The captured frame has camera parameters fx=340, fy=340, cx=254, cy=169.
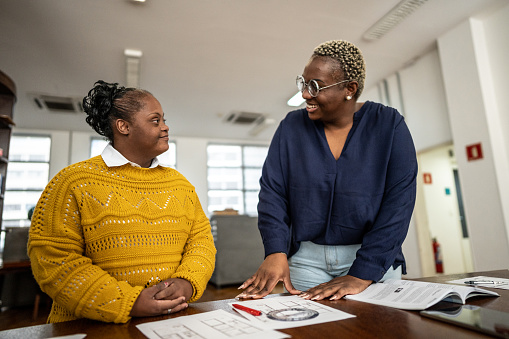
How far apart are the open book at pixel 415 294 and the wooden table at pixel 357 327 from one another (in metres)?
0.02

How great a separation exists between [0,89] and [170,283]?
433cm

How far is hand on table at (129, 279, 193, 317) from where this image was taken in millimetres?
777

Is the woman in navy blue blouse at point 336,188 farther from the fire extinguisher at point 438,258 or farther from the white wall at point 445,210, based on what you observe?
the fire extinguisher at point 438,258

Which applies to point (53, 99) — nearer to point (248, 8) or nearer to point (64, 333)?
point (248, 8)

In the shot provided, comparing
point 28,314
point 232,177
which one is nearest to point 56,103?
point 28,314

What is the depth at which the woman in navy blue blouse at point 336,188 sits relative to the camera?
39.5 inches

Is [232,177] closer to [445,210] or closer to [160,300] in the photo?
[445,210]

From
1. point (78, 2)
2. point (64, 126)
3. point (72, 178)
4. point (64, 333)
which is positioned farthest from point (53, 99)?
point (64, 333)

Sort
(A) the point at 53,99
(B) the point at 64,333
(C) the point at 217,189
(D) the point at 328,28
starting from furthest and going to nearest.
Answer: (C) the point at 217,189 → (A) the point at 53,99 → (D) the point at 328,28 → (B) the point at 64,333

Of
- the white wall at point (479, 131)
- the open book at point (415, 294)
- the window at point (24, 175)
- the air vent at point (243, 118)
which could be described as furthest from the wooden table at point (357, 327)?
the window at point (24, 175)

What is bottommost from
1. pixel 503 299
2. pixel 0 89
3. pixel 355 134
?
pixel 503 299

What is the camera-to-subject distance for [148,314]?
78 cm

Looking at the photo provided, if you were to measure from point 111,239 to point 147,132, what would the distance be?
0.39 meters

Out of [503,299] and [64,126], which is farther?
[64,126]
